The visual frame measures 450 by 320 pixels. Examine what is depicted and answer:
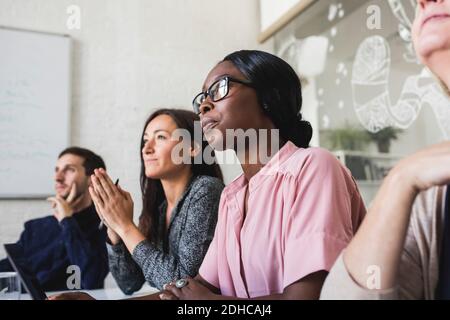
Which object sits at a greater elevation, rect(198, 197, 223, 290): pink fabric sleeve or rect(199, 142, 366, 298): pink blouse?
rect(199, 142, 366, 298): pink blouse

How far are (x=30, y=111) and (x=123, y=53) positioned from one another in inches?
10.8

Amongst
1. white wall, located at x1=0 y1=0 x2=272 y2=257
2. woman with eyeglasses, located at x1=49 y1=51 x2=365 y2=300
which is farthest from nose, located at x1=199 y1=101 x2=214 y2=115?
white wall, located at x1=0 y1=0 x2=272 y2=257

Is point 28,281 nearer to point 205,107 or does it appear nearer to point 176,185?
point 176,185

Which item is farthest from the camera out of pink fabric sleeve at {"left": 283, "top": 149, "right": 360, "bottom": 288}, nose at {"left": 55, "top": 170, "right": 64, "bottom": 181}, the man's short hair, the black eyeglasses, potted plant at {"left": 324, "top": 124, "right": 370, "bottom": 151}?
potted plant at {"left": 324, "top": 124, "right": 370, "bottom": 151}

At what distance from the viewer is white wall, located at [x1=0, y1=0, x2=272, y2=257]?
914 mm

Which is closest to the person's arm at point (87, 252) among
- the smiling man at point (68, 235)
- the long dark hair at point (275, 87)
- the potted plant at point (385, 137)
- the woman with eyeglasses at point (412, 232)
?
the smiling man at point (68, 235)

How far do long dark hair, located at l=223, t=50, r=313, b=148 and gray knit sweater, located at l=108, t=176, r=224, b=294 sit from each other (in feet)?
0.63

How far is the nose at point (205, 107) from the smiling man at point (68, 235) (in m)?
0.31

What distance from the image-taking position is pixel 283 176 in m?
0.56

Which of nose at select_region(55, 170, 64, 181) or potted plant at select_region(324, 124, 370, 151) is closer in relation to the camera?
nose at select_region(55, 170, 64, 181)

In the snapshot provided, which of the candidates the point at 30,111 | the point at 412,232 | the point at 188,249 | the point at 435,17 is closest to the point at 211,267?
the point at 188,249

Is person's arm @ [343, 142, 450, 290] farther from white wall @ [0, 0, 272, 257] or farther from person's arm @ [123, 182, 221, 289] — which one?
white wall @ [0, 0, 272, 257]

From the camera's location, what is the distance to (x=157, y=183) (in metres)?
0.84

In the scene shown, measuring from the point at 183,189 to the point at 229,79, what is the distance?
0.87 feet
